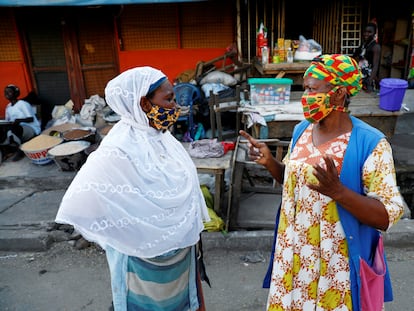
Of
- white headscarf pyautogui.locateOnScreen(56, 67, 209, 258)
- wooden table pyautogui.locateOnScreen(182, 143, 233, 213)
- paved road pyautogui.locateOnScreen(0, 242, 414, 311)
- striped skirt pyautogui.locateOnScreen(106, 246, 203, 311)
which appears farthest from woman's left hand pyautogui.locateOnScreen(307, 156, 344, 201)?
wooden table pyautogui.locateOnScreen(182, 143, 233, 213)

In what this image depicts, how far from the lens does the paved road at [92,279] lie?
3.31m

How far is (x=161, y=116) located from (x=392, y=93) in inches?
146

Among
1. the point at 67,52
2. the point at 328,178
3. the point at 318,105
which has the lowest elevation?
the point at 328,178

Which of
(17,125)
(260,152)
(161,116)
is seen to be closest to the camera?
(161,116)

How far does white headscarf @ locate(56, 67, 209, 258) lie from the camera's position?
1.71 metres

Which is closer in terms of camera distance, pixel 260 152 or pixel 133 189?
pixel 133 189

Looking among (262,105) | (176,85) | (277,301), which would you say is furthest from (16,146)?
(277,301)

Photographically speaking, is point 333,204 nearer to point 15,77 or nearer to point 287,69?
point 287,69

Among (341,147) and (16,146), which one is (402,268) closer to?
(341,147)

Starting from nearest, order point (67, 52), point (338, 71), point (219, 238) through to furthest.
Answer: point (338, 71) < point (219, 238) < point (67, 52)

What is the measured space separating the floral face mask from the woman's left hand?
1.13 ft

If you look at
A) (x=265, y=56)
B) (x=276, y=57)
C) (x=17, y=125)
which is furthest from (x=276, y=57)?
(x=17, y=125)

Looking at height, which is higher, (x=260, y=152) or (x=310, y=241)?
(x=260, y=152)

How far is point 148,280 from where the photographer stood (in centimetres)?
196
